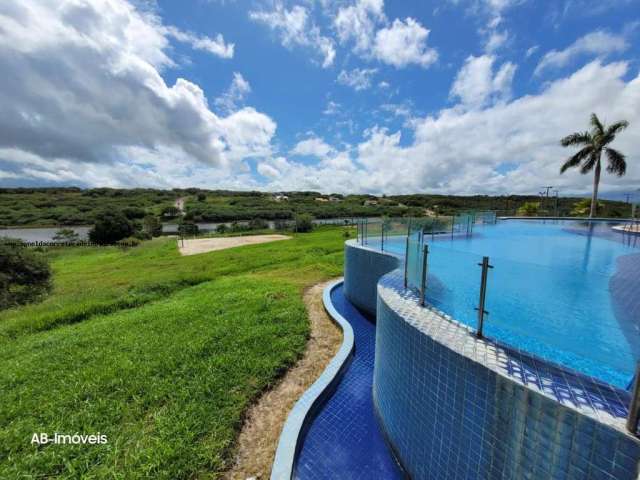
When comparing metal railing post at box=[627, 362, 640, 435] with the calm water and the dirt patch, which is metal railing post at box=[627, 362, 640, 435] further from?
the calm water

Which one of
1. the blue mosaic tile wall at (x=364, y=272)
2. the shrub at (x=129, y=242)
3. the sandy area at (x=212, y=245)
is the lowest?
the shrub at (x=129, y=242)

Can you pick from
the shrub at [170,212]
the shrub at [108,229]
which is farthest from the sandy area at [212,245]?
the shrub at [170,212]

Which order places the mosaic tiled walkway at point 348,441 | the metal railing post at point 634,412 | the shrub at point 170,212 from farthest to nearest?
the shrub at point 170,212
the mosaic tiled walkway at point 348,441
the metal railing post at point 634,412

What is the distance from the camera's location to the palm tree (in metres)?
14.5

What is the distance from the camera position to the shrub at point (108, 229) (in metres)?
33.6

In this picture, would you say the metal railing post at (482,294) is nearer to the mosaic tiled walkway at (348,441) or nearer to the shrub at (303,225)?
the mosaic tiled walkway at (348,441)

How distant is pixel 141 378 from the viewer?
383 centimetres

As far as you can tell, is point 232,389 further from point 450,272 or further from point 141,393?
point 450,272

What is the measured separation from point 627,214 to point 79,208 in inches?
3269

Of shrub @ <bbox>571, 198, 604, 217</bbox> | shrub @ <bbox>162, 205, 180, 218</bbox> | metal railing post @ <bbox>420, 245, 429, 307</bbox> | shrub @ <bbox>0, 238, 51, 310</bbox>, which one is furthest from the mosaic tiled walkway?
shrub @ <bbox>162, 205, 180, 218</bbox>

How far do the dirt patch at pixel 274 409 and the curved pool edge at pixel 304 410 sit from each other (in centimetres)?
12

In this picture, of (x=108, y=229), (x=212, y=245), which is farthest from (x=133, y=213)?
(x=212, y=245)

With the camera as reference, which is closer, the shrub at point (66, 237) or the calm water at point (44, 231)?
the shrub at point (66, 237)

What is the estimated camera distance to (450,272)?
11.5 feet
